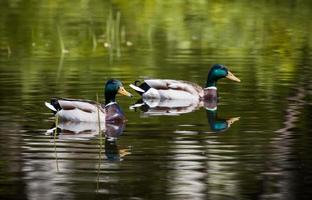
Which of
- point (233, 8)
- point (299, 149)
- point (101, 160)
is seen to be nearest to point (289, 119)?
point (299, 149)

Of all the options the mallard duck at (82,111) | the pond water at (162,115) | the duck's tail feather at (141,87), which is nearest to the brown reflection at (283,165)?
the pond water at (162,115)

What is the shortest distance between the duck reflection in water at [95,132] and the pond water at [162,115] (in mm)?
35

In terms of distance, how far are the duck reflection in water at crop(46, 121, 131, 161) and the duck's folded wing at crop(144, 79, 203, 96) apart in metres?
2.90

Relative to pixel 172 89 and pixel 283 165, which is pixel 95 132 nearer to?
pixel 283 165

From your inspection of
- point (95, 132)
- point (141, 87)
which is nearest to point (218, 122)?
point (95, 132)

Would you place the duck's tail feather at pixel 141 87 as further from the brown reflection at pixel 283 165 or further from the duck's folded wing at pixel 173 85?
the brown reflection at pixel 283 165

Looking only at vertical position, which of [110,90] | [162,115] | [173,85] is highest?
[110,90]

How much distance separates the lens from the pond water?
40.6 ft

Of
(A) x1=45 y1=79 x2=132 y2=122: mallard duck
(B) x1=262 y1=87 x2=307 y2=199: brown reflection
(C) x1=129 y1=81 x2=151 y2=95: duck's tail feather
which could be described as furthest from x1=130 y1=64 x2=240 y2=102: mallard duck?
(B) x1=262 y1=87 x2=307 y2=199: brown reflection

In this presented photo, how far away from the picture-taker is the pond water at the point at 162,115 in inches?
488

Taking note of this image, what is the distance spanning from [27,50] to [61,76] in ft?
19.1

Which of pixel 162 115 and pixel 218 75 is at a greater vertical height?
pixel 218 75

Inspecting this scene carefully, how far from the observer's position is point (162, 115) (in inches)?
Result: 701

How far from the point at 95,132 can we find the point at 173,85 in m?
3.92
